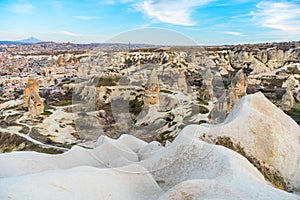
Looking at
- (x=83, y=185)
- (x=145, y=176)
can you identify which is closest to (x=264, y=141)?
(x=145, y=176)

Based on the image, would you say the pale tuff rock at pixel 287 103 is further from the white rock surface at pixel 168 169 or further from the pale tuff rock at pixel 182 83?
the white rock surface at pixel 168 169

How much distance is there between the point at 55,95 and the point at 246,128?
4967 centimetres

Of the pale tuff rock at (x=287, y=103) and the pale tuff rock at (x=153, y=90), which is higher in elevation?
the pale tuff rock at (x=153, y=90)

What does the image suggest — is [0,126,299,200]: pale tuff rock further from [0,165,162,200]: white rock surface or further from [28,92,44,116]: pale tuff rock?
[28,92,44,116]: pale tuff rock

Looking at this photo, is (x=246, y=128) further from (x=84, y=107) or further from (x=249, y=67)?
(x=249, y=67)

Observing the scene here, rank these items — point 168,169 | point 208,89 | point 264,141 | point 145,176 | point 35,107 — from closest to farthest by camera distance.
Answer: point 145,176
point 168,169
point 264,141
point 35,107
point 208,89

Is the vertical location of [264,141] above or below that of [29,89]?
above

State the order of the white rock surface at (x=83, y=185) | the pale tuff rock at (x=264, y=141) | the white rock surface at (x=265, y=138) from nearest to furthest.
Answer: the white rock surface at (x=83, y=185)
the pale tuff rock at (x=264, y=141)
the white rock surface at (x=265, y=138)

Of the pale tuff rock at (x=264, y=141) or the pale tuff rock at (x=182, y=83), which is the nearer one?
the pale tuff rock at (x=264, y=141)

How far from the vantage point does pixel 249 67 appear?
295 feet

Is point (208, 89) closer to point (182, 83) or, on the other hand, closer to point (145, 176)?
point (182, 83)

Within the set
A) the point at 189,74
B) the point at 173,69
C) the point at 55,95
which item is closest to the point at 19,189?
the point at 173,69

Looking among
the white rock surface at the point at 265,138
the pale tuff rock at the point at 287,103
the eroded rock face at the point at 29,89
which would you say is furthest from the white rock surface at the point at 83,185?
the eroded rock face at the point at 29,89

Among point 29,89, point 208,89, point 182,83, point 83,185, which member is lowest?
point 29,89
